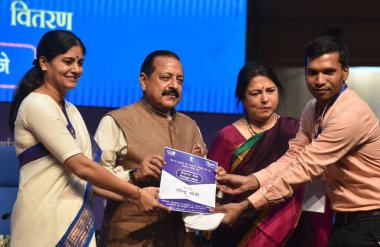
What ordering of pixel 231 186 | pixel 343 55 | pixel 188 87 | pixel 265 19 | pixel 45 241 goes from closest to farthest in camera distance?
pixel 45 241, pixel 343 55, pixel 231 186, pixel 188 87, pixel 265 19

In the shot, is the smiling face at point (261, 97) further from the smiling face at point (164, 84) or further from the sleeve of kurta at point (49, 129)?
the sleeve of kurta at point (49, 129)

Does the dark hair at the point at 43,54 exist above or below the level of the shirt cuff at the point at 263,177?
above

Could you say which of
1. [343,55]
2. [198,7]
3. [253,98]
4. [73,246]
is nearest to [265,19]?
[198,7]

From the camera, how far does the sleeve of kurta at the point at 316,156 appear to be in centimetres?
245

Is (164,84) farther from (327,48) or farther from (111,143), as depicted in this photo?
(327,48)

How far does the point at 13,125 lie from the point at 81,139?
25 cm

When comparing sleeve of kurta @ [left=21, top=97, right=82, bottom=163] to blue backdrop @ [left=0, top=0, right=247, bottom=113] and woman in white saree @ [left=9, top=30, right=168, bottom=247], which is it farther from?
blue backdrop @ [left=0, top=0, right=247, bottom=113]

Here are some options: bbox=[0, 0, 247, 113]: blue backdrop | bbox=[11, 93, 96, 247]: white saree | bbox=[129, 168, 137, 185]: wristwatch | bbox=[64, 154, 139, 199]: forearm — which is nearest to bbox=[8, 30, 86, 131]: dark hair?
bbox=[11, 93, 96, 247]: white saree

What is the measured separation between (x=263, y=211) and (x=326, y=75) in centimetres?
67

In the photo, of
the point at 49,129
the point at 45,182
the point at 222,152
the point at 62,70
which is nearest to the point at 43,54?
the point at 62,70

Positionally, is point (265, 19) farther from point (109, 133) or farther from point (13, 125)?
point (13, 125)

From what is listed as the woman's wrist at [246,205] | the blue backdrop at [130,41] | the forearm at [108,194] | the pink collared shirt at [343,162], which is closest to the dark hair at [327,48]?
the pink collared shirt at [343,162]

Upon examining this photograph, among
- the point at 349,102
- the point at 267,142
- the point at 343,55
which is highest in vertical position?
the point at 343,55

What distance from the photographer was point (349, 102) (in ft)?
8.14
